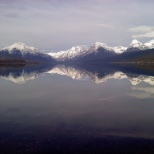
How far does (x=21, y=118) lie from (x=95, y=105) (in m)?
15.0

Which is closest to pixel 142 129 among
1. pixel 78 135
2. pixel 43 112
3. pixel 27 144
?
pixel 78 135

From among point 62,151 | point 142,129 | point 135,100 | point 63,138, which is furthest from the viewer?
point 135,100

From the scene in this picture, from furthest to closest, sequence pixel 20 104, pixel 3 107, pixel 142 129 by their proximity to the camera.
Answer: pixel 20 104 → pixel 3 107 → pixel 142 129

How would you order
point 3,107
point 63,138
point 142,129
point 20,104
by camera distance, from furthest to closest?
point 20,104 < point 3,107 < point 142,129 < point 63,138

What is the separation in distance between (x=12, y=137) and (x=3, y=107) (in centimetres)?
1761

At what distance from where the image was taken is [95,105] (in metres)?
47.2

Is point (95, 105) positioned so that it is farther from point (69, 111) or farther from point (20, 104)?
point (20, 104)

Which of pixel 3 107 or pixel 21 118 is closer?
pixel 21 118

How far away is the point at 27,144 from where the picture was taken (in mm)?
26125

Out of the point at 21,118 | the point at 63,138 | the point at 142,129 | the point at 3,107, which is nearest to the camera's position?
the point at 63,138

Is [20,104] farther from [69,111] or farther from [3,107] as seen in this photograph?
[69,111]

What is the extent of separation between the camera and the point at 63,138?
91.6ft

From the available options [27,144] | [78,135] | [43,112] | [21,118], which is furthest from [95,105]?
[27,144]

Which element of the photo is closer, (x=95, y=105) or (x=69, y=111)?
(x=69, y=111)
